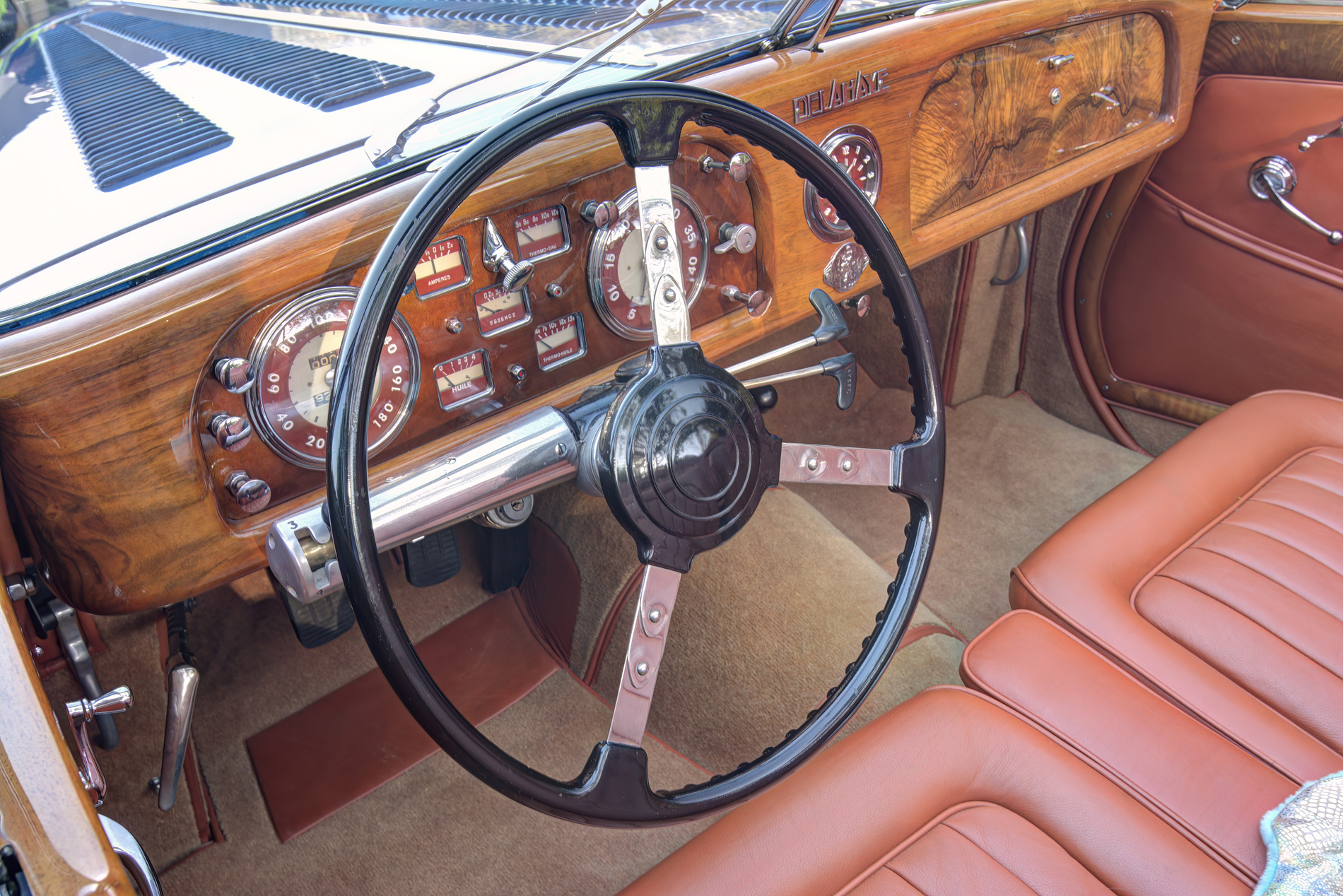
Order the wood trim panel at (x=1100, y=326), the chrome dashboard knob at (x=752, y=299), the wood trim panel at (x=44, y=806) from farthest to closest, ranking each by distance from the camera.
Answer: the wood trim panel at (x=1100, y=326) → the chrome dashboard knob at (x=752, y=299) → the wood trim panel at (x=44, y=806)

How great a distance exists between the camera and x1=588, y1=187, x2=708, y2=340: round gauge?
3.95 feet

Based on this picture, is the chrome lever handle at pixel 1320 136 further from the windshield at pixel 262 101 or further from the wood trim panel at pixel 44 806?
the wood trim panel at pixel 44 806

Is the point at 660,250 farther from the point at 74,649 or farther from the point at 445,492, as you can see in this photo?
the point at 74,649

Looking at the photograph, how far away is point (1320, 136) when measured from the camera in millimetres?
1721

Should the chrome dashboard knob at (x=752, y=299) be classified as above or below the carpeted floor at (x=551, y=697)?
above

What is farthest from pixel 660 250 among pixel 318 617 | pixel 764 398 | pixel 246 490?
pixel 318 617

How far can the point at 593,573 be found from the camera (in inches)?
67.2

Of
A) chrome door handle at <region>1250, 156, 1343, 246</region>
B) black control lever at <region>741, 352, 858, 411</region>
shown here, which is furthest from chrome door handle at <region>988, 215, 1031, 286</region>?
black control lever at <region>741, 352, 858, 411</region>

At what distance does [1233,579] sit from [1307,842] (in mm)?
410

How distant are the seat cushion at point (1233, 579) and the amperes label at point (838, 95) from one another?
2.25 ft

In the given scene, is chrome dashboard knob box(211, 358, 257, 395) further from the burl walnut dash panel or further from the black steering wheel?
the burl walnut dash panel

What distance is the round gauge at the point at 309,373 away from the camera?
989 millimetres

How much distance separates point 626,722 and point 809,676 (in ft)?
2.12

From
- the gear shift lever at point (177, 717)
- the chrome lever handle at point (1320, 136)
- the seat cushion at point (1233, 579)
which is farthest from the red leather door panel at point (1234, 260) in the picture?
the gear shift lever at point (177, 717)
